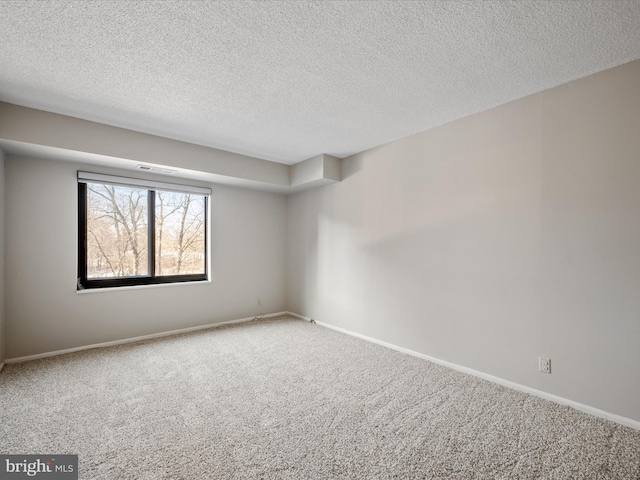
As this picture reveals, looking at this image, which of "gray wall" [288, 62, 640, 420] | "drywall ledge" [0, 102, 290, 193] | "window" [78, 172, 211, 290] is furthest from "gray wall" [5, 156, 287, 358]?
"gray wall" [288, 62, 640, 420]

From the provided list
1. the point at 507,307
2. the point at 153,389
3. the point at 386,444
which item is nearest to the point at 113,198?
the point at 153,389

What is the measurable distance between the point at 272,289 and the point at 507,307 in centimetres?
353

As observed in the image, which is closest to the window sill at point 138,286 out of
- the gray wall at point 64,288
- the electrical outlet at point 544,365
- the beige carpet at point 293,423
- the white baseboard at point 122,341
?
the gray wall at point 64,288

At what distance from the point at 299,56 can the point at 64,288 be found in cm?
A: 348

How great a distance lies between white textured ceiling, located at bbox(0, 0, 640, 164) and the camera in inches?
64.6

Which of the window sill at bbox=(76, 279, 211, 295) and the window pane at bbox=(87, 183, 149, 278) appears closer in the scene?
the window sill at bbox=(76, 279, 211, 295)

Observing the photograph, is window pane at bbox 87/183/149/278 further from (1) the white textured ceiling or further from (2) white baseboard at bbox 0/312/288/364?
(1) the white textured ceiling

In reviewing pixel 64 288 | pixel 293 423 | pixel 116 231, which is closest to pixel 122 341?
pixel 64 288

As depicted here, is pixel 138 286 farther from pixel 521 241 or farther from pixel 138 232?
pixel 521 241

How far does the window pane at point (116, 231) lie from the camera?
3.62 metres

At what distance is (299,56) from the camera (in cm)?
202

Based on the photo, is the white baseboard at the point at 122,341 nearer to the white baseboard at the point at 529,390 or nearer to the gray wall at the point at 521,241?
the gray wall at the point at 521,241

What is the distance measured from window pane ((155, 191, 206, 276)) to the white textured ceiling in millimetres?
1397

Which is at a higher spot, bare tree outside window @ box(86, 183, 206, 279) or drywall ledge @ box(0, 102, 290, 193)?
drywall ledge @ box(0, 102, 290, 193)
